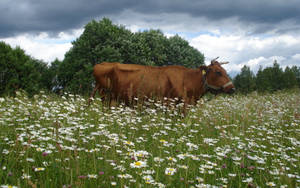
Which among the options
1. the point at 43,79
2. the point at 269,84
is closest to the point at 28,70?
the point at 43,79

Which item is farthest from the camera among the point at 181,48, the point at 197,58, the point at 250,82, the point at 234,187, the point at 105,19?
the point at 250,82

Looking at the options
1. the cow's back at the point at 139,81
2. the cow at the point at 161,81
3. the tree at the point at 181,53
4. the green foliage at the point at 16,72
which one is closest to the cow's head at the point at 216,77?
the cow at the point at 161,81

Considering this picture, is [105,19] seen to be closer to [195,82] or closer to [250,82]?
[195,82]

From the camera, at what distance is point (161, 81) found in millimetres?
9180

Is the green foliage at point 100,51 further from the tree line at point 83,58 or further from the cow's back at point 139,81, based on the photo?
the cow's back at point 139,81

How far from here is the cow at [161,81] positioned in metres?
9.13

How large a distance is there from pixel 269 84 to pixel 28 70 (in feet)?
146

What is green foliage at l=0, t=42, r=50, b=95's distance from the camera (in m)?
12.2

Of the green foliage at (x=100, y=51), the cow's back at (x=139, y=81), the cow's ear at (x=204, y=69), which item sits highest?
the green foliage at (x=100, y=51)

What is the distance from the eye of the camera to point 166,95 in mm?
9172

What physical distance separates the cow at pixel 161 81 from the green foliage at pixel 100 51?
4840mm

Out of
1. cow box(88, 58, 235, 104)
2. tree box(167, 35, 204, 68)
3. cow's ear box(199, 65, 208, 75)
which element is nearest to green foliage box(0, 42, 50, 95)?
cow box(88, 58, 235, 104)

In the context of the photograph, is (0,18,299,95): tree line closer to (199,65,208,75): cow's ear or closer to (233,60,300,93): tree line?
(199,65,208,75): cow's ear

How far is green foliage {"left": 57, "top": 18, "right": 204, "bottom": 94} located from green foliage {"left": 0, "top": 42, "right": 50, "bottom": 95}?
81.6 inches
